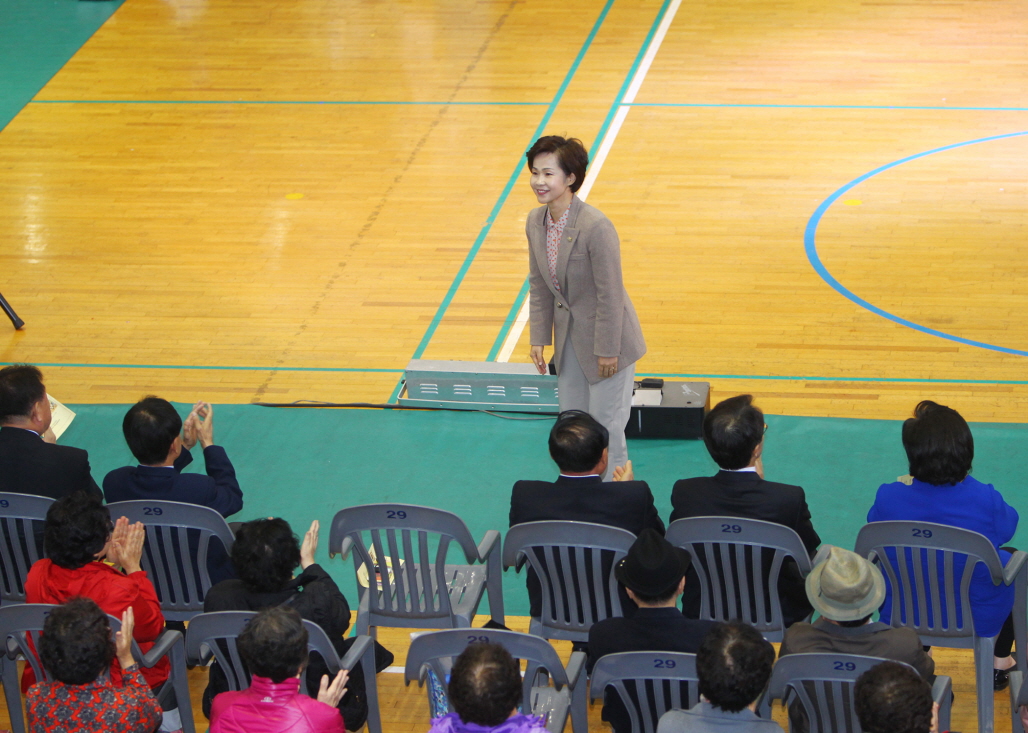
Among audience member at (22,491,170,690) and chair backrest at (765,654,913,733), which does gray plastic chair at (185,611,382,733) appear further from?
chair backrest at (765,654,913,733)

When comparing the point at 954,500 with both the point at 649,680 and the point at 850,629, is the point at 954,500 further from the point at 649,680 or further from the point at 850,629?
the point at 649,680

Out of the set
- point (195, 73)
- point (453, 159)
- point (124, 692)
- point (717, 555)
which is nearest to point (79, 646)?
point (124, 692)

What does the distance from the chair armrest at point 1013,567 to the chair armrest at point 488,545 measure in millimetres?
1713

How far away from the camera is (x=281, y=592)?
3904 millimetres

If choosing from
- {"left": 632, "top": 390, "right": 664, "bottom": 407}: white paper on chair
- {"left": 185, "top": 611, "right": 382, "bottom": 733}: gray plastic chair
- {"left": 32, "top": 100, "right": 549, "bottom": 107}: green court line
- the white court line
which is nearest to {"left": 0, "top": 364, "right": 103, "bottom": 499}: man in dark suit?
Answer: {"left": 185, "top": 611, "right": 382, "bottom": 733}: gray plastic chair

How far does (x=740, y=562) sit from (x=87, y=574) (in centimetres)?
218

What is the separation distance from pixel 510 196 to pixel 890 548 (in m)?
6.14

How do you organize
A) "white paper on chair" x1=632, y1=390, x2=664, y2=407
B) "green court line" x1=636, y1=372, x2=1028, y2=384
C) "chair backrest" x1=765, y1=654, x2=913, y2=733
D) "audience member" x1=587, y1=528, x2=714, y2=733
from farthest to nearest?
"green court line" x1=636, y1=372, x2=1028, y2=384, "white paper on chair" x1=632, y1=390, x2=664, y2=407, "audience member" x1=587, y1=528, x2=714, y2=733, "chair backrest" x1=765, y1=654, x2=913, y2=733

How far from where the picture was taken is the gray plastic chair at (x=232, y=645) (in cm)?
367

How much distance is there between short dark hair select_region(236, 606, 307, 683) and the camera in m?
3.35

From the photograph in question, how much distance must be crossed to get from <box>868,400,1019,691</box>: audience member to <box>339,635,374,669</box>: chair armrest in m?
1.75

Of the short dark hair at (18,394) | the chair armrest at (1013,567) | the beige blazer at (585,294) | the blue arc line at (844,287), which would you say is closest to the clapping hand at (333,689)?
the short dark hair at (18,394)

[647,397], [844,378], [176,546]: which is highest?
[176,546]

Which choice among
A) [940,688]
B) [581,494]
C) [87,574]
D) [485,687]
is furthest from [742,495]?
[87,574]
